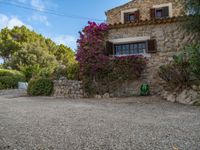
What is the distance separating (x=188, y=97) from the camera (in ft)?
29.8

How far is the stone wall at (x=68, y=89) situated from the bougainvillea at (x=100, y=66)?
0.37 m

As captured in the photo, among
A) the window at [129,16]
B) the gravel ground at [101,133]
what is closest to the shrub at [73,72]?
the window at [129,16]

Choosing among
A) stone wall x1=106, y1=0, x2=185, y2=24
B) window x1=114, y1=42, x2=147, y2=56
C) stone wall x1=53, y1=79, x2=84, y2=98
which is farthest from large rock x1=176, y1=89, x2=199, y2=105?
stone wall x1=106, y1=0, x2=185, y2=24

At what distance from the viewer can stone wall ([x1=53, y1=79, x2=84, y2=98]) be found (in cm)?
1207

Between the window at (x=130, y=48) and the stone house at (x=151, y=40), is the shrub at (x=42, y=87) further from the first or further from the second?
the window at (x=130, y=48)

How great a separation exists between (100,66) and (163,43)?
11.5 ft

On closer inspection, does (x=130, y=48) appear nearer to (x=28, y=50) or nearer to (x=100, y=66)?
(x=100, y=66)

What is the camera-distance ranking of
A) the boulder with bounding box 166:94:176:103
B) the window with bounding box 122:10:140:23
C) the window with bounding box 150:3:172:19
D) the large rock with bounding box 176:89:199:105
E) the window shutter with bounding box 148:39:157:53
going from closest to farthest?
the large rock with bounding box 176:89:199:105 < the boulder with bounding box 166:94:176:103 < the window shutter with bounding box 148:39:157:53 < the window with bounding box 150:3:172:19 < the window with bounding box 122:10:140:23

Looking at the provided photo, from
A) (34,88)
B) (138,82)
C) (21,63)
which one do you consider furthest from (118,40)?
(21,63)

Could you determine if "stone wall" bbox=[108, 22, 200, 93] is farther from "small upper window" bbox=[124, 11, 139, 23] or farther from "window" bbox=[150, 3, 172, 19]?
"small upper window" bbox=[124, 11, 139, 23]

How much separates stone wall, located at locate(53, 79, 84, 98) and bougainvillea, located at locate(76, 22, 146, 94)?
373 mm

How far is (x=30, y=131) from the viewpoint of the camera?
14.8 ft

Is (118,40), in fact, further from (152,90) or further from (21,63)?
(21,63)

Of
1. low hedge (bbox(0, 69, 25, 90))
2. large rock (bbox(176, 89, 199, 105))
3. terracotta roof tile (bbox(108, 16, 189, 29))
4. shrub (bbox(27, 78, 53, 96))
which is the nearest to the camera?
large rock (bbox(176, 89, 199, 105))
